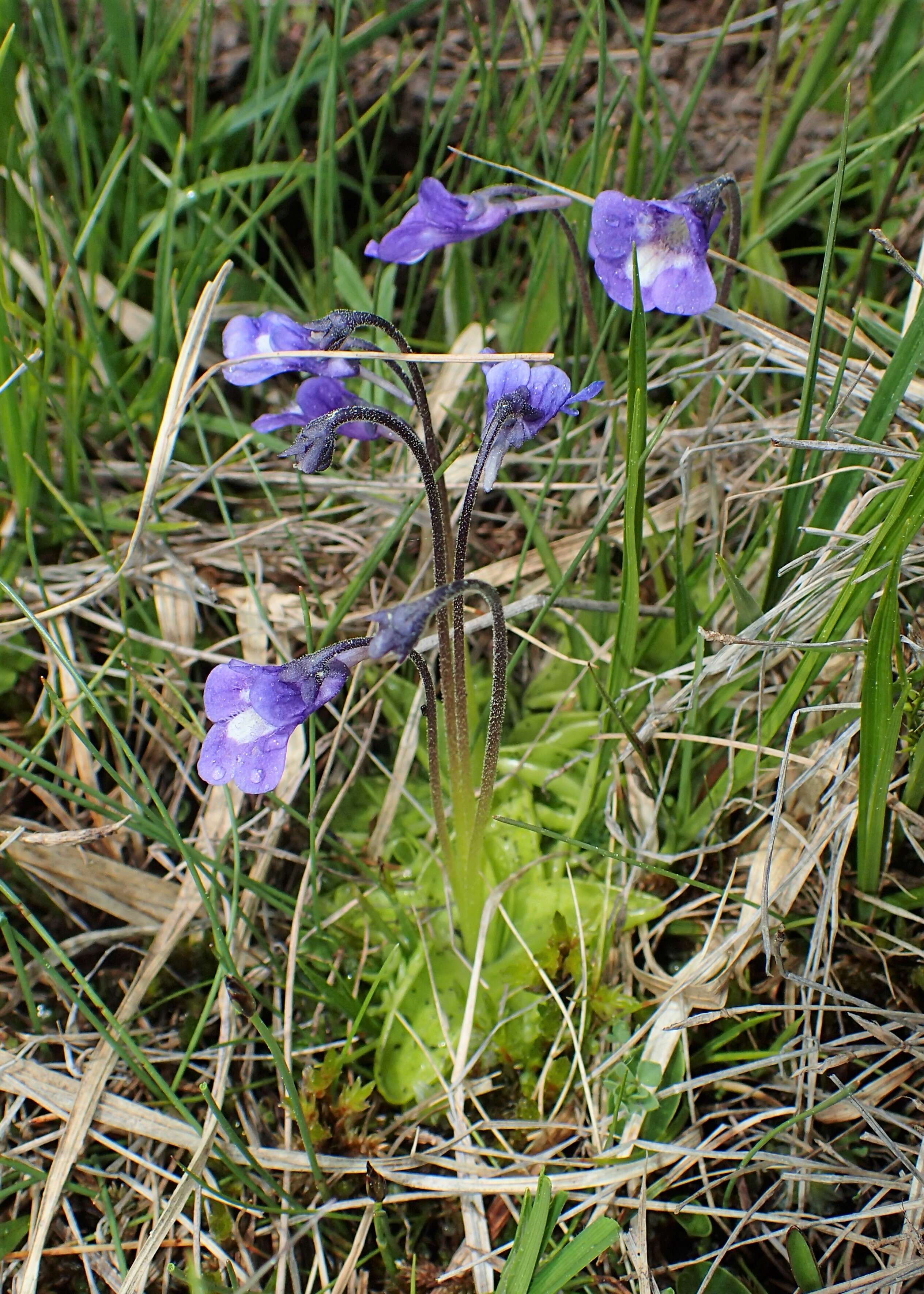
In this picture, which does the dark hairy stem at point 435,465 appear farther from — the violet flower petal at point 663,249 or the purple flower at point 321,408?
the violet flower petal at point 663,249

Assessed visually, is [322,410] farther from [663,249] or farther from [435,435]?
[663,249]

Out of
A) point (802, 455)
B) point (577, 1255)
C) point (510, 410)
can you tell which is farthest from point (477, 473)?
point (577, 1255)

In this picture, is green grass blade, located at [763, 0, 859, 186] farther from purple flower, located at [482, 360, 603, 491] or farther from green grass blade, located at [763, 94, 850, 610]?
purple flower, located at [482, 360, 603, 491]

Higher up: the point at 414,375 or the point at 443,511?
the point at 414,375

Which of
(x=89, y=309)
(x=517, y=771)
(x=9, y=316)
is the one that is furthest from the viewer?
(x=9, y=316)

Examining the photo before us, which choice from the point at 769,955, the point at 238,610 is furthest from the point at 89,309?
the point at 769,955

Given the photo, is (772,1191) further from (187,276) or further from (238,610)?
(187,276)
